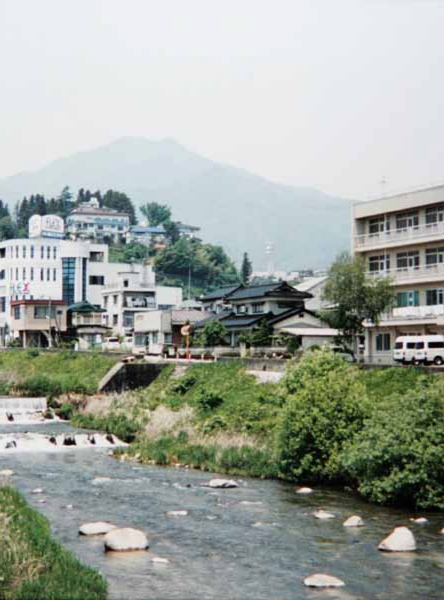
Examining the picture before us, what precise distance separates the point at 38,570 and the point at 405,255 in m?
44.1

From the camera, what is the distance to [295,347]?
6209 cm

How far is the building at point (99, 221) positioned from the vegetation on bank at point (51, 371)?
99.5 m

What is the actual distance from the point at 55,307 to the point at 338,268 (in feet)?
175

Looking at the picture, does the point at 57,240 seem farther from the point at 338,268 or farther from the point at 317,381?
the point at 317,381

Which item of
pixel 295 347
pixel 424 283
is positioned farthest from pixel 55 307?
pixel 424 283

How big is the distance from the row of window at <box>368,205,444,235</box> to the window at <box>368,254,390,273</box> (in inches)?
69.7

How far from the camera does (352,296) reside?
51.8m

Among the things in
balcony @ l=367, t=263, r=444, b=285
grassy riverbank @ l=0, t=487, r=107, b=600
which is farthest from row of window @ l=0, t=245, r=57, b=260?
grassy riverbank @ l=0, t=487, r=107, b=600

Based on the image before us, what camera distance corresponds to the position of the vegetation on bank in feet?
207

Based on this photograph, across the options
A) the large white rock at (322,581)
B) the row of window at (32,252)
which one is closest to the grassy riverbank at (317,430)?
the large white rock at (322,581)

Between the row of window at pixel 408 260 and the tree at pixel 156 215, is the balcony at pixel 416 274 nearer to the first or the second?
the row of window at pixel 408 260

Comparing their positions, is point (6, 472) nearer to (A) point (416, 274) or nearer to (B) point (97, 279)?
(A) point (416, 274)

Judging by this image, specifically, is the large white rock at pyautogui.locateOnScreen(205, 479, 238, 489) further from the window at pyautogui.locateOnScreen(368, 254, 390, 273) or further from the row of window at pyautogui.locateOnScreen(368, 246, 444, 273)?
the window at pyautogui.locateOnScreen(368, 254, 390, 273)

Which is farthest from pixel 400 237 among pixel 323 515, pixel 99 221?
pixel 99 221
